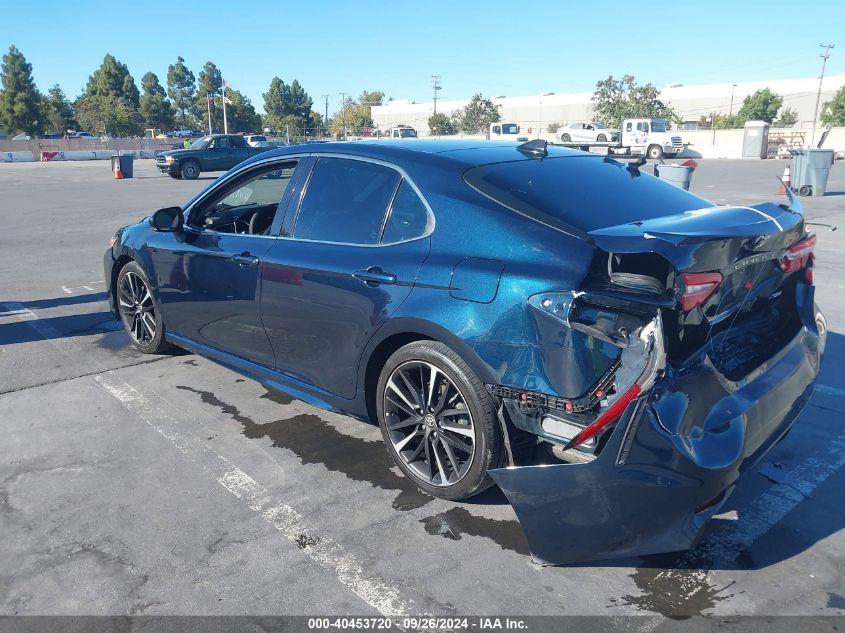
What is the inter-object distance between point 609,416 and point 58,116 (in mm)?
94645

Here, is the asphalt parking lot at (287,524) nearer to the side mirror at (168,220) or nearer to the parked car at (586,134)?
the side mirror at (168,220)

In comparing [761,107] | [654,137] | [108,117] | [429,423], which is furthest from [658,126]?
[108,117]

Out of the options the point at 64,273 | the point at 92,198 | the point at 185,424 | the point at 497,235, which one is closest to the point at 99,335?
the point at 185,424

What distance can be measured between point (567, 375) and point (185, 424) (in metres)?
2.72

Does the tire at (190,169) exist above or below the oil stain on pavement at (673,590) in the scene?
above

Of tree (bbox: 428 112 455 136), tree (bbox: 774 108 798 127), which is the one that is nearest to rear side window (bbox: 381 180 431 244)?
tree (bbox: 428 112 455 136)

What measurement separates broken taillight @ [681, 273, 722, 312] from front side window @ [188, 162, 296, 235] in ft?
8.29

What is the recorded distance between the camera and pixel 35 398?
4.84 metres

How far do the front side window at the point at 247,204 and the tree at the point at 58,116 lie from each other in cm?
8591

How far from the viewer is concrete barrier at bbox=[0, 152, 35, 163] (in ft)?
178

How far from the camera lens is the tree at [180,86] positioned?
114562 millimetres

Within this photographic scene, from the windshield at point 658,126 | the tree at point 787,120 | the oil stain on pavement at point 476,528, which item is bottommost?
the oil stain on pavement at point 476,528

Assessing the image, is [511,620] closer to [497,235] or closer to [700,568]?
[700,568]

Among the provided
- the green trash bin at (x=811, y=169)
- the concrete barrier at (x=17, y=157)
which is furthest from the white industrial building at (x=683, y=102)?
the green trash bin at (x=811, y=169)
